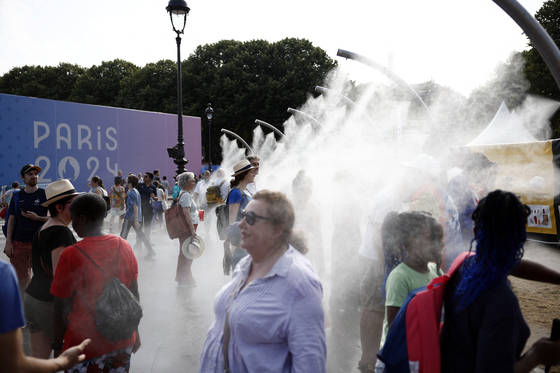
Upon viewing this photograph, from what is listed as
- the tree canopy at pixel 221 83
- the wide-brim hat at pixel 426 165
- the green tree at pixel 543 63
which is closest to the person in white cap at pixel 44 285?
the wide-brim hat at pixel 426 165

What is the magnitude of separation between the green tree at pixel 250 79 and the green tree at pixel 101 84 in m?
10.8

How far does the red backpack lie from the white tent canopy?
519 inches

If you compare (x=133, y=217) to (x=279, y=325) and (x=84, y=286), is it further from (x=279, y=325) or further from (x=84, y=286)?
(x=279, y=325)

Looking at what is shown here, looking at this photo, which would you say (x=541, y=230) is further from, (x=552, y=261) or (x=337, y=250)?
(x=337, y=250)

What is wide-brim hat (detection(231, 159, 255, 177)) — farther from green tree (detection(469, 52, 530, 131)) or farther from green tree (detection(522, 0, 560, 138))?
green tree (detection(522, 0, 560, 138))

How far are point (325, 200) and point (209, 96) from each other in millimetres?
28093

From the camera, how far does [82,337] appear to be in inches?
96.9

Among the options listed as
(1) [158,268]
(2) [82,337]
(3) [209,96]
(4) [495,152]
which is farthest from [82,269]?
(3) [209,96]

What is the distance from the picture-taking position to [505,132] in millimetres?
13258

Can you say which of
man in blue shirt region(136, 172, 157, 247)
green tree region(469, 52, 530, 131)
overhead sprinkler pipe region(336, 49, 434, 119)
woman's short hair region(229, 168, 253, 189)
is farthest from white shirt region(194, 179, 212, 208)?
green tree region(469, 52, 530, 131)

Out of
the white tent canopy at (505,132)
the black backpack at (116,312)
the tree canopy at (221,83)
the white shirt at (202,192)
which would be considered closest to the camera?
the black backpack at (116,312)

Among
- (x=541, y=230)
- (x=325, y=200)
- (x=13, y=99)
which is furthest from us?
(x=13, y=99)

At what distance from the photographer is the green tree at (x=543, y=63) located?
21.3m

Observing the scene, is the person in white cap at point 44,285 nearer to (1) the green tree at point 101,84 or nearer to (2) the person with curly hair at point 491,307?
(2) the person with curly hair at point 491,307
